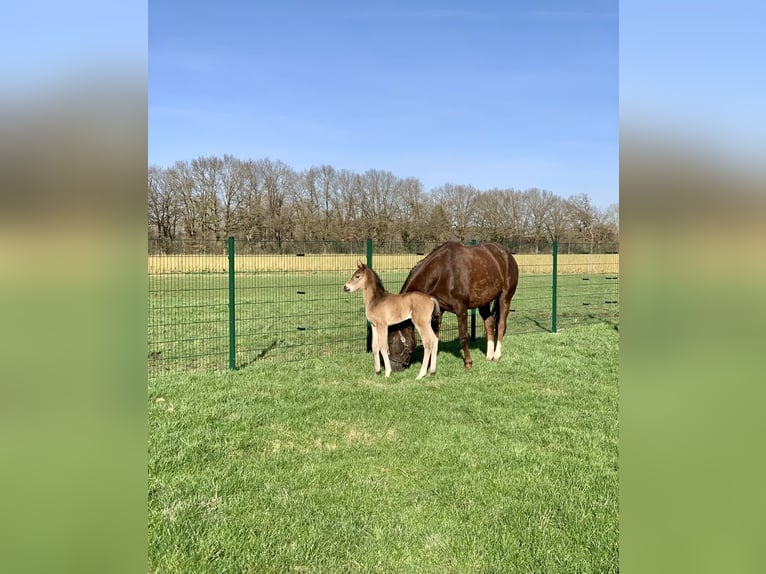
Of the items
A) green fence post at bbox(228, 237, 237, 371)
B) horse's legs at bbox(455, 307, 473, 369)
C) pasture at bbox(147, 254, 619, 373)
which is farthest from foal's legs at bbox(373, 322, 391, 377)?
green fence post at bbox(228, 237, 237, 371)

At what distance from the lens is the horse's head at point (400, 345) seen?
8.16 m

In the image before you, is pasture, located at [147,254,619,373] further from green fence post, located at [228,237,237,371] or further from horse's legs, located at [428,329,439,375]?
horse's legs, located at [428,329,439,375]

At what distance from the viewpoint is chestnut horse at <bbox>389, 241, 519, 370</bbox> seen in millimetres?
8189

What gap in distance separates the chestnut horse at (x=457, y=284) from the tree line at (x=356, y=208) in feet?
104

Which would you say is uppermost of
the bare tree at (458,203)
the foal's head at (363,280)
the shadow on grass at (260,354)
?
the bare tree at (458,203)

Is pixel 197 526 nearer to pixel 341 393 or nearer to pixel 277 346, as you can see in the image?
pixel 341 393

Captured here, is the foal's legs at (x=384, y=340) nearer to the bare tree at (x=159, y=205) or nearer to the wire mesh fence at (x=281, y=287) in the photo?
the wire mesh fence at (x=281, y=287)

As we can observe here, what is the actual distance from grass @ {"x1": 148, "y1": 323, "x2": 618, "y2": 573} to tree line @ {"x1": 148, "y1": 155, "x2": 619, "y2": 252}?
34.1m

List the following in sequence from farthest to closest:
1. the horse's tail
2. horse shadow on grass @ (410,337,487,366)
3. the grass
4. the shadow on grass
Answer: horse shadow on grass @ (410,337,487,366) < the shadow on grass < the horse's tail < the grass

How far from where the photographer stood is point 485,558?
3076mm

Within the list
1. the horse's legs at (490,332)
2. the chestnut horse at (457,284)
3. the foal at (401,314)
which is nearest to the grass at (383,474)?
the foal at (401,314)
